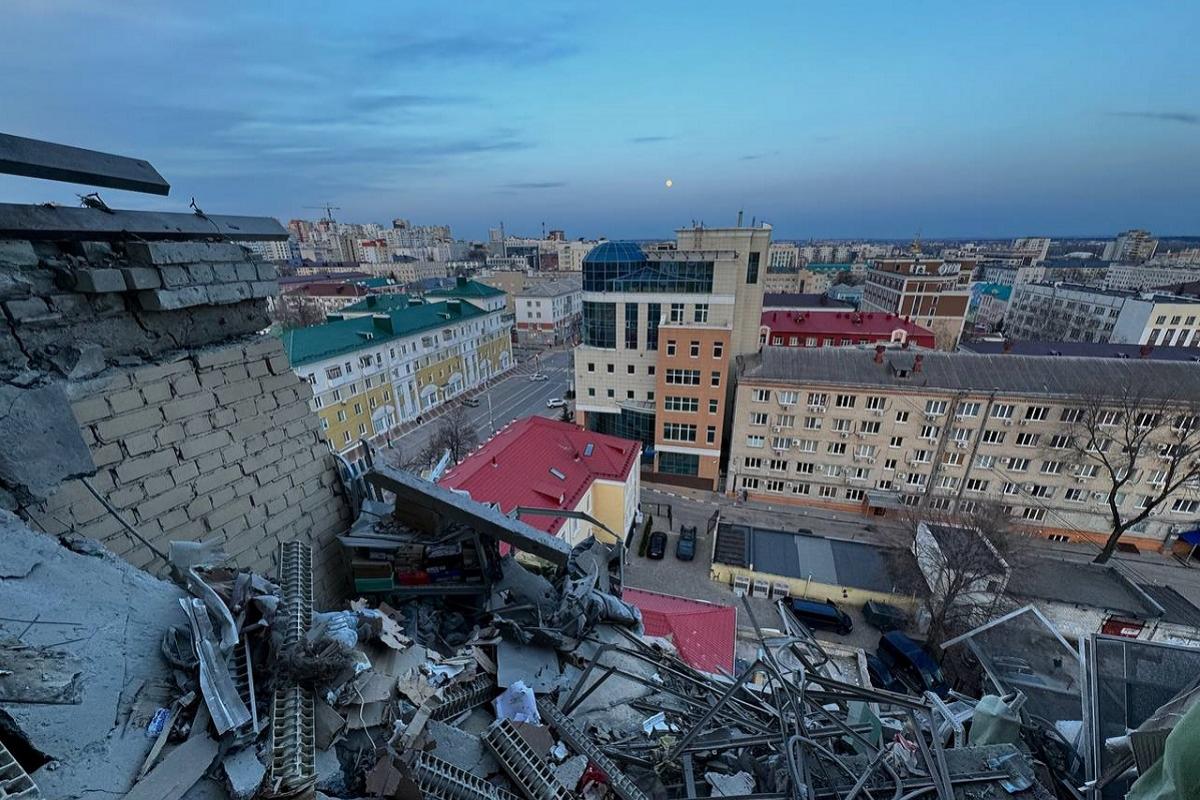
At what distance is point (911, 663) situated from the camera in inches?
576

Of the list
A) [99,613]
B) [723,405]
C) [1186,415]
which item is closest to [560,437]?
[723,405]

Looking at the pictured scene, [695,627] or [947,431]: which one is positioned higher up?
[947,431]

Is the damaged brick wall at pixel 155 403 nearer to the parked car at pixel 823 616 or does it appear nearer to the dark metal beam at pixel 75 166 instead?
the dark metal beam at pixel 75 166

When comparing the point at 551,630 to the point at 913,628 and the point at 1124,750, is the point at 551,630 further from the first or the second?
the point at 913,628

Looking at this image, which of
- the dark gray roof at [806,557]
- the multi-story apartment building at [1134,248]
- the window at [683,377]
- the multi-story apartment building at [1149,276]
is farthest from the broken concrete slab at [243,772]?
the multi-story apartment building at [1134,248]

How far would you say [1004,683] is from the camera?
6.11 meters

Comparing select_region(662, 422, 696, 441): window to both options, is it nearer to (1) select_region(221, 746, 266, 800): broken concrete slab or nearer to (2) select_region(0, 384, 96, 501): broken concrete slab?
(2) select_region(0, 384, 96, 501): broken concrete slab

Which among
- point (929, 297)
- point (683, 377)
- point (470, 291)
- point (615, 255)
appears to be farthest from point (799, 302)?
point (470, 291)

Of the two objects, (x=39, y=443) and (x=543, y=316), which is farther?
(x=543, y=316)

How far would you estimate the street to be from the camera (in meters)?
31.9

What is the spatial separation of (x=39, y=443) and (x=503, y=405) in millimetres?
35708

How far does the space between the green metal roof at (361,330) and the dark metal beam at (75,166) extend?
2053 centimetres

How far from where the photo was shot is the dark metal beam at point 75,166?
3.36 metres

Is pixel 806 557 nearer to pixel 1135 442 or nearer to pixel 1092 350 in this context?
pixel 1135 442
